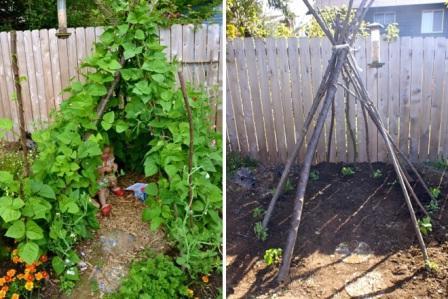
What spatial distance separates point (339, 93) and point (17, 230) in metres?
2.26

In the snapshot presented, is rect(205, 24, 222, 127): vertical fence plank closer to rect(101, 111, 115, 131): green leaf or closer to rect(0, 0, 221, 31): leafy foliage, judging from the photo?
rect(101, 111, 115, 131): green leaf

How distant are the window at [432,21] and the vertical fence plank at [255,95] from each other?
15.7 ft

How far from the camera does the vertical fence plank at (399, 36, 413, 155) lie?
Answer: 3186mm

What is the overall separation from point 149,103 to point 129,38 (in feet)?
1.00

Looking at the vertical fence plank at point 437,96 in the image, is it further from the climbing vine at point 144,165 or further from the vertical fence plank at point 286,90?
the climbing vine at point 144,165

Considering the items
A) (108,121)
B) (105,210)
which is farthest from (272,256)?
(108,121)

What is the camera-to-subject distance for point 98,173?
2246 millimetres

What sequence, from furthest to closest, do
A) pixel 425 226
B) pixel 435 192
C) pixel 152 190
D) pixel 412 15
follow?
1. pixel 412 15
2. pixel 435 192
3. pixel 425 226
4. pixel 152 190

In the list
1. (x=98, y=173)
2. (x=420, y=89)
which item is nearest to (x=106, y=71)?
(x=98, y=173)

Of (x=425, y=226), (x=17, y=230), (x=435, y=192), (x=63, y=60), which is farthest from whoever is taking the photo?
(x=63, y=60)

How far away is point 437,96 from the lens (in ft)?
10.7

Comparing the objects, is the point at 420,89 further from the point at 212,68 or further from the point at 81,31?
the point at 81,31

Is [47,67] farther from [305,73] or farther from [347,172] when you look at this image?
[347,172]

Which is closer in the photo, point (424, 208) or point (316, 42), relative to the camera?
point (424, 208)
